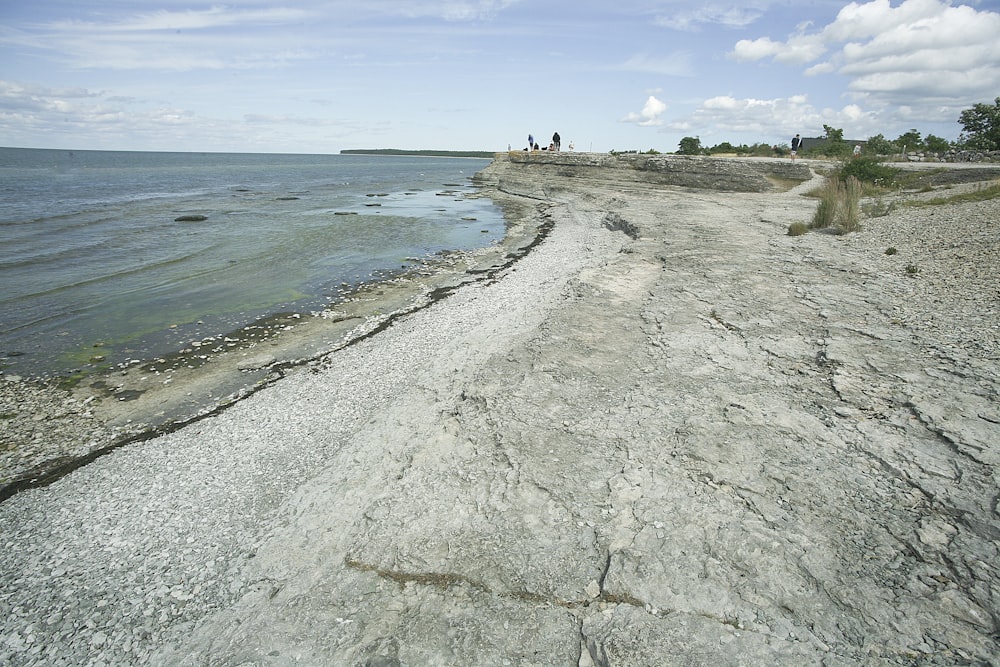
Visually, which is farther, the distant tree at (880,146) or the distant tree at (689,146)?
the distant tree at (689,146)

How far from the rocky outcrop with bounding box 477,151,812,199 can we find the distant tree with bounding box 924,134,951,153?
14846 mm

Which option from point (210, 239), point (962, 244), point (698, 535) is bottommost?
point (210, 239)

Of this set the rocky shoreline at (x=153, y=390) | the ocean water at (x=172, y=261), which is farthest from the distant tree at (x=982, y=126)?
the rocky shoreline at (x=153, y=390)

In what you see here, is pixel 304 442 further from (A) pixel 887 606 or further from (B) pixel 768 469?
(A) pixel 887 606

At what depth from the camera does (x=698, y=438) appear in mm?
5949

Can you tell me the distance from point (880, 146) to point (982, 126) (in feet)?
19.7

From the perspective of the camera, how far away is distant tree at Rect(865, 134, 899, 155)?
38969mm

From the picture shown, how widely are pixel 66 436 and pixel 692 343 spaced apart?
1062 cm

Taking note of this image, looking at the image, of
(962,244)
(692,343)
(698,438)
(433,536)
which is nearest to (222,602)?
(433,536)

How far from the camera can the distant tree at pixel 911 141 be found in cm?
4163

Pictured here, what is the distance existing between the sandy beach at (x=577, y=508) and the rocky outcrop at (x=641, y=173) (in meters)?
26.3

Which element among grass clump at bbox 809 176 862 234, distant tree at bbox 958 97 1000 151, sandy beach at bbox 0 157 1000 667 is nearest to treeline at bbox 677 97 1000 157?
distant tree at bbox 958 97 1000 151

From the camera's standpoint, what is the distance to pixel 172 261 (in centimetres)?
2027

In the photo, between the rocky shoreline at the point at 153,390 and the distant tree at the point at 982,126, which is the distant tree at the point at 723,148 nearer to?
the distant tree at the point at 982,126
